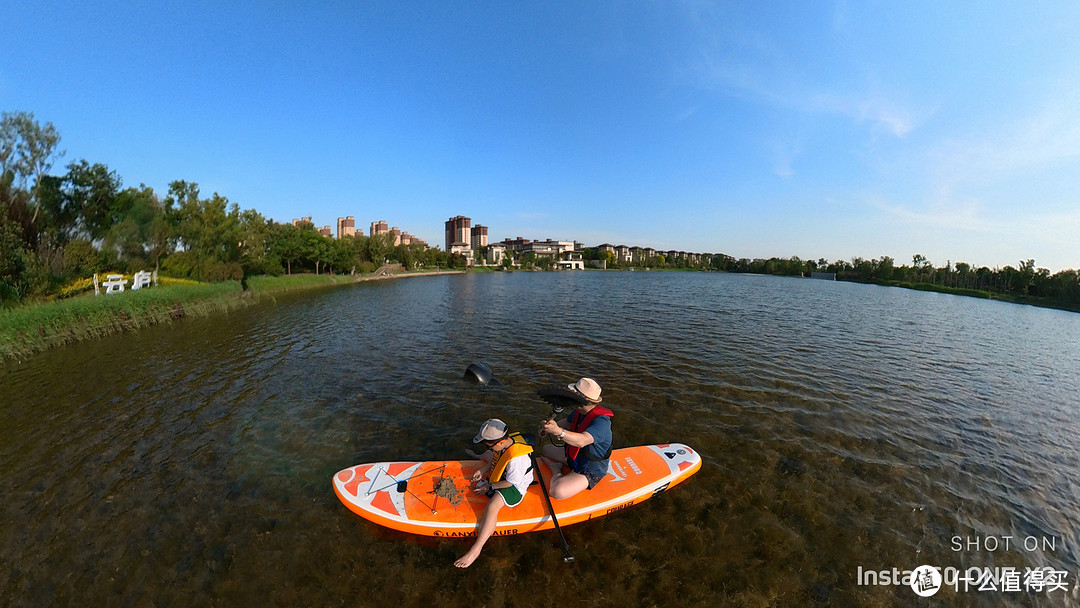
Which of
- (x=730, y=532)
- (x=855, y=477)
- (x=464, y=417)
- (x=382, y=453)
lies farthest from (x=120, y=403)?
(x=855, y=477)

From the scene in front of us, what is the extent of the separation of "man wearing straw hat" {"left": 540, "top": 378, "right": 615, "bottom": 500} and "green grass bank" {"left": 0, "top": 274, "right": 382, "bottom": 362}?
22.1m

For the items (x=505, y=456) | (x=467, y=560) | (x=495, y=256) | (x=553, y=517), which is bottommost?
(x=467, y=560)

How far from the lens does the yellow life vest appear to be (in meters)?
5.22

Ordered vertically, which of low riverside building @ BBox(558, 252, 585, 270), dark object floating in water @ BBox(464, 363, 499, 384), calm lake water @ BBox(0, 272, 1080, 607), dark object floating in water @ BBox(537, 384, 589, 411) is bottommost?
calm lake water @ BBox(0, 272, 1080, 607)

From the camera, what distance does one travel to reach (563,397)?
5.56 meters

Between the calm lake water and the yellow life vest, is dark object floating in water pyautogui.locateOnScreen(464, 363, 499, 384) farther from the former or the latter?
the calm lake water

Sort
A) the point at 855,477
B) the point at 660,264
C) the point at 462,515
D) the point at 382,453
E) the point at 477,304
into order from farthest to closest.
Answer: the point at 660,264, the point at 477,304, the point at 382,453, the point at 855,477, the point at 462,515

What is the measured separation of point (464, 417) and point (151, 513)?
5.80m

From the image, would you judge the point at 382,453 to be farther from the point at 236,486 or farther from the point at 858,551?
the point at 858,551

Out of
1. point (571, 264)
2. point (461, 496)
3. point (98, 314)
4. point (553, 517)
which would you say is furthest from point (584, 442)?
point (571, 264)

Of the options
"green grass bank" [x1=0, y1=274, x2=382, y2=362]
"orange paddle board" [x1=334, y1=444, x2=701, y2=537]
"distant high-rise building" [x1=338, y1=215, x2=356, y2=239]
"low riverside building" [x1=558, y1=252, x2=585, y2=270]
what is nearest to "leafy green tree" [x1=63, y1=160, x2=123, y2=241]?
"green grass bank" [x1=0, y1=274, x2=382, y2=362]

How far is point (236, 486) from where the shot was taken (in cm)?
670

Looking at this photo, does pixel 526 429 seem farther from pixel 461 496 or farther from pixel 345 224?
pixel 345 224

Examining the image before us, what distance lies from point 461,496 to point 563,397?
2253 mm
